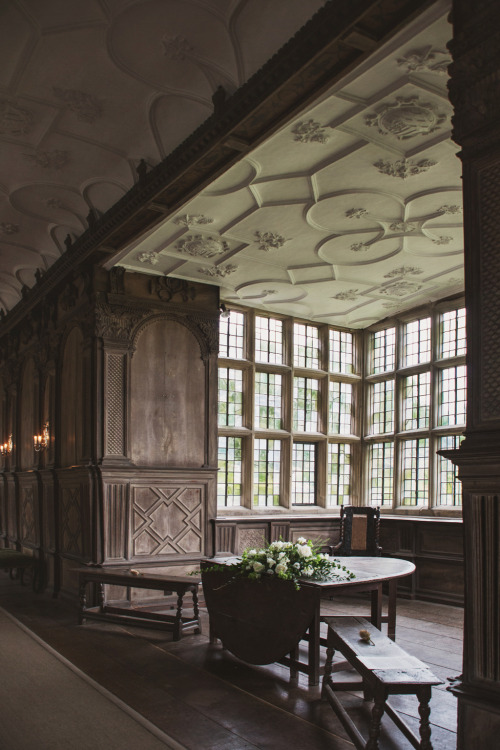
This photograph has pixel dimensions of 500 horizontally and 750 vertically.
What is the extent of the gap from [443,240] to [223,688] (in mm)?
5048

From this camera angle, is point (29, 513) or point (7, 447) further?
point (7, 447)

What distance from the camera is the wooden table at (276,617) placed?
192 inches

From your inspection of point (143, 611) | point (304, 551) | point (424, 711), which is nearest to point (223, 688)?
point (304, 551)

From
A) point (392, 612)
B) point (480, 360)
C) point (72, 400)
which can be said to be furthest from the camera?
point (72, 400)

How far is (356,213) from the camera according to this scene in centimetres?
664

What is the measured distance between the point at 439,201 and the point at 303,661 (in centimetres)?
427

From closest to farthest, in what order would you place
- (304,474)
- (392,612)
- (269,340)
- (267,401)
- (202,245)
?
(392,612), (202,245), (267,401), (269,340), (304,474)

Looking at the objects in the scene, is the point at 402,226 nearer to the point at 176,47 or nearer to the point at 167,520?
the point at 176,47

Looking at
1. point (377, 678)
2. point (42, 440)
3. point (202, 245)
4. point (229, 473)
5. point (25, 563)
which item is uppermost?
point (202, 245)

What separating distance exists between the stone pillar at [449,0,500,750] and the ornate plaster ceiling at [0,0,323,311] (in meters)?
1.35

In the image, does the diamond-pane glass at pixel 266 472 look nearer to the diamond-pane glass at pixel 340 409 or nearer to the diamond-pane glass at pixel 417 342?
the diamond-pane glass at pixel 340 409

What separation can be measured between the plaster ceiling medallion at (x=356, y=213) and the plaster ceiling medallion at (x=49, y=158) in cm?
272

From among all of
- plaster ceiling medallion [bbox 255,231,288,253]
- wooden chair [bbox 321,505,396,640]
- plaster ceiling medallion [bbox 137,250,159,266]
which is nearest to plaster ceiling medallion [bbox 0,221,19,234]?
plaster ceiling medallion [bbox 137,250,159,266]

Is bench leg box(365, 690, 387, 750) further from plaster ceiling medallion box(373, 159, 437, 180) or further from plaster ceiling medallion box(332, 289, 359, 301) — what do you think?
plaster ceiling medallion box(332, 289, 359, 301)
